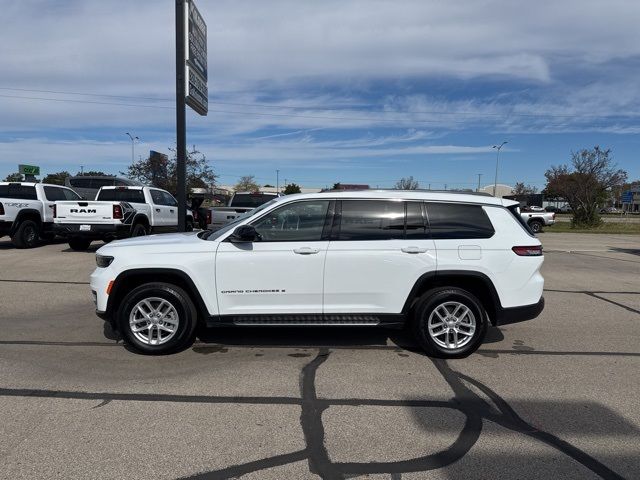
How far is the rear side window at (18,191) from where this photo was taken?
46.7 ft

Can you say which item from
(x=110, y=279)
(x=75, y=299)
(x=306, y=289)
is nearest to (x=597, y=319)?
(x=306, y=289)

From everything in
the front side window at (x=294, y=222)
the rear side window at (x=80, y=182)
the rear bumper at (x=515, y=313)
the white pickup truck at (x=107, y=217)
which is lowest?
the rear bumper at (x=515, y=313)

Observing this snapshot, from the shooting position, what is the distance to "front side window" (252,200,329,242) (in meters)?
5.19

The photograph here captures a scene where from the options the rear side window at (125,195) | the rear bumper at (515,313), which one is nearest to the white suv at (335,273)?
the rear bumper at (515,313)

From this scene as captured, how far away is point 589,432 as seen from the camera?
142 inches

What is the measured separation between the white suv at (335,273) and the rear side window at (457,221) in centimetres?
1

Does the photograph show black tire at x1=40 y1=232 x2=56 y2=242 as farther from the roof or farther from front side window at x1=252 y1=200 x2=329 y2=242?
the roof

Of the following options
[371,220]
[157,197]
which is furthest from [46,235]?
[371,220]

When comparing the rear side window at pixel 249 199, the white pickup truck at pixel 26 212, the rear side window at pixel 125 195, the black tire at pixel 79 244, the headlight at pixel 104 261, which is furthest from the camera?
the rear side window at pixel 249 199

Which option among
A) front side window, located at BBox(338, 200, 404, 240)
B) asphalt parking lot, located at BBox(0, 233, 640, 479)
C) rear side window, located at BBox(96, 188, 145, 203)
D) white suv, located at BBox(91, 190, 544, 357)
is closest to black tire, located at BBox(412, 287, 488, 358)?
white suv, located at BBox(91, 190, 544, 357)

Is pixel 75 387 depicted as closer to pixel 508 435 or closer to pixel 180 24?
pixel 508 435

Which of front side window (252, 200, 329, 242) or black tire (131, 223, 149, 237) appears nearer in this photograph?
front side window (252, 200, 329, 242)

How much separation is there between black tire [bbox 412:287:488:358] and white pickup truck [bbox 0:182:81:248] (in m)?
12.8

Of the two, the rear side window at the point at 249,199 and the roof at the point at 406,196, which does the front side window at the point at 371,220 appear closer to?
the roof at the point at 406,196
